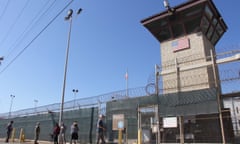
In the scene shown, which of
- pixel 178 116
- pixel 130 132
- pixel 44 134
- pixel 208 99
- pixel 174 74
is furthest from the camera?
pixel 44 134

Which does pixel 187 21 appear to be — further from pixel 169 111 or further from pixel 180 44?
pixel 169 111

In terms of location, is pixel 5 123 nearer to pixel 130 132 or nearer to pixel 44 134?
pixel 44 134

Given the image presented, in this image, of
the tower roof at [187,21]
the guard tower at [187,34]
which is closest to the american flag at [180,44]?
the guard tower at [187,34]

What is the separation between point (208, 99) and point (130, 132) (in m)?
4.81

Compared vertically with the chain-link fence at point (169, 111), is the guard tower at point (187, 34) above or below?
above

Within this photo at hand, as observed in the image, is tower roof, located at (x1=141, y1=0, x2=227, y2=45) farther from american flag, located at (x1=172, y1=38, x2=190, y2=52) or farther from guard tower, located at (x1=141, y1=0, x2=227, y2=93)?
american flag, located at (x1=172, y1=38, x2=190, y2=52)

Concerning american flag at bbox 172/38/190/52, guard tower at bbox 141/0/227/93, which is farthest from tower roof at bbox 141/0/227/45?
american flag at bbox 172/38/190/52

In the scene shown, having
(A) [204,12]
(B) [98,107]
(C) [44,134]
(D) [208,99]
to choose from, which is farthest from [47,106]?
(A) [204,12]

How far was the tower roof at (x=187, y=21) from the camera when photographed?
651 inches

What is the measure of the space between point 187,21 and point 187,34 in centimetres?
107

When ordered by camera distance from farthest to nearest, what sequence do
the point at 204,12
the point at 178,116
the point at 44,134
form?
the point at 44,134
the point at 204,12
the point at 178,116

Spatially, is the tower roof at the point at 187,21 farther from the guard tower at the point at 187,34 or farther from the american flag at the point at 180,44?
the american flag at the point at 180,44

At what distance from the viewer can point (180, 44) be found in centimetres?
1769

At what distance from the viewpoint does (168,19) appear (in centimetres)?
1769
